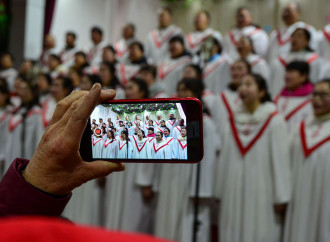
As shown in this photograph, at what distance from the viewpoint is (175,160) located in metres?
1.06

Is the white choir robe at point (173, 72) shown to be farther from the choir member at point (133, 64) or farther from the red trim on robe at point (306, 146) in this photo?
the red trim on robe at point (306, 146)

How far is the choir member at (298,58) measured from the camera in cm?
509

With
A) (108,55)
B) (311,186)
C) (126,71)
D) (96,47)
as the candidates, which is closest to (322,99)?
(311,186)

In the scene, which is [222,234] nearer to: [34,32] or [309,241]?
[309,241]

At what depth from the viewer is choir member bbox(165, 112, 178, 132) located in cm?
108

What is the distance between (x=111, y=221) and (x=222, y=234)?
3.98ft

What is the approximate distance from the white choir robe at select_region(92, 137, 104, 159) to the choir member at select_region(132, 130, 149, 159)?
3.2 inches

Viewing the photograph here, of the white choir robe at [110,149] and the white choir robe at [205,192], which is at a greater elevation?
the white choir robe at [110,149]

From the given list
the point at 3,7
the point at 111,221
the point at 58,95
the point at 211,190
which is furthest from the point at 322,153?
the point at 3,7

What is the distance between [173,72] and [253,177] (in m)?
2.61

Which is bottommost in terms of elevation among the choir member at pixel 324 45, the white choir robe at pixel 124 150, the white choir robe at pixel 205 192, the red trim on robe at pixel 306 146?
the white choir robe at pixel 205 192

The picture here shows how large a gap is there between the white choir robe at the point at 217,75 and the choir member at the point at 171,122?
15.7 feet

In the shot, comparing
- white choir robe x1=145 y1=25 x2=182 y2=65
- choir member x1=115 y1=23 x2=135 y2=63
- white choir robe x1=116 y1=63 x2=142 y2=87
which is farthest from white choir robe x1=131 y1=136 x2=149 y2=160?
choir member x1=115 y1=23 x2=135 y2=63

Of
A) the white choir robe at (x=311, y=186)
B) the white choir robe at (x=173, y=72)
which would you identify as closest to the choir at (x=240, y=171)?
the white choir robe at (x=311, y=186)
